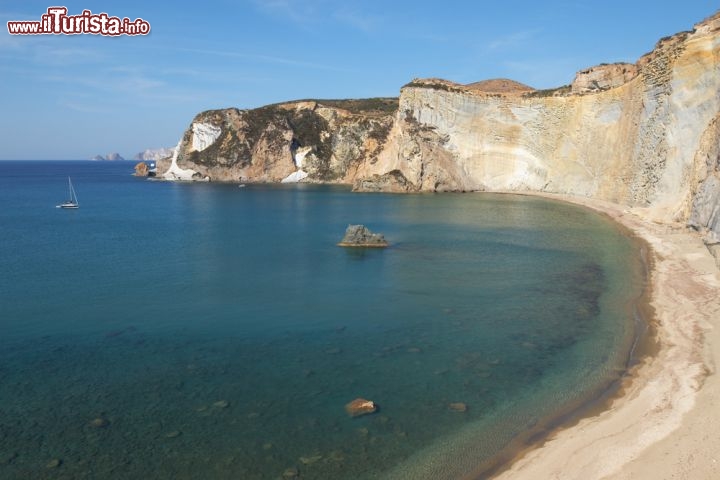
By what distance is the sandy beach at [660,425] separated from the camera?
12.1m

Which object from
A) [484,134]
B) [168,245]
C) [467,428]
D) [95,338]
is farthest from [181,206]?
[467,428]

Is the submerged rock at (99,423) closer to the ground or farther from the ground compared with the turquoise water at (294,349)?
closer to the ground

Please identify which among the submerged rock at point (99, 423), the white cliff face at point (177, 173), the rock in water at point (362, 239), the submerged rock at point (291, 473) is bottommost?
the submerged rock at point (99, 423)

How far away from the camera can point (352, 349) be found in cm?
1977

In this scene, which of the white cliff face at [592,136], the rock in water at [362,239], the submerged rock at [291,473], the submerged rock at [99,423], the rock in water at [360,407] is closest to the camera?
the submerged rock at [291,473]

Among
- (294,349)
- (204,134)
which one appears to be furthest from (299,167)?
(294,349)

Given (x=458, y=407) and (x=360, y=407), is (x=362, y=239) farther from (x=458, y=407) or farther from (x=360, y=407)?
(x=360, y=407)

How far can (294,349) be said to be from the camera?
64.6 feet

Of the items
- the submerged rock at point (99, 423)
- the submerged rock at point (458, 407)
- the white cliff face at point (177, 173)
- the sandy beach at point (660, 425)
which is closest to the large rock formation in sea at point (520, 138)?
the white cliff face at point (177, 173)

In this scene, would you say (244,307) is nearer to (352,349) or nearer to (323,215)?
(352,349)

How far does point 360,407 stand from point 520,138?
72.4m

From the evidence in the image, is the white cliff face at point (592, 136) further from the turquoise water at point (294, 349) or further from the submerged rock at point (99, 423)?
the submerged rock at point (99, 423)

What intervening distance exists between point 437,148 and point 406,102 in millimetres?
9621

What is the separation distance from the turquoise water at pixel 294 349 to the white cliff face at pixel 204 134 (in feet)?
233
